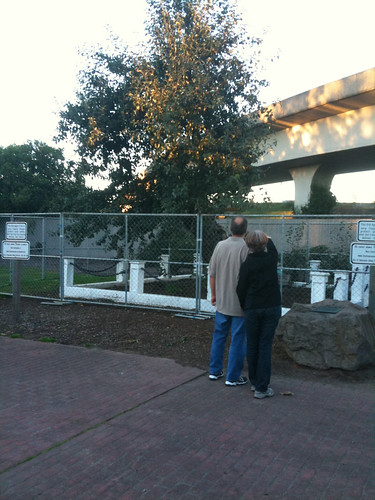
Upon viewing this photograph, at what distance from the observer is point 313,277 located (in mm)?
10016

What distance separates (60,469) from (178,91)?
832 centimetres

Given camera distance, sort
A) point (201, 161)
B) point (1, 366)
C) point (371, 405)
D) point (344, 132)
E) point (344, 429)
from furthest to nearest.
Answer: point (344, 132) → point (201, 161) → point (1, 366) → point (371, 405) → point (344, 429)

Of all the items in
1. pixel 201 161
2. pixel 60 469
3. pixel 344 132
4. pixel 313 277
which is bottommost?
pixel 60 469

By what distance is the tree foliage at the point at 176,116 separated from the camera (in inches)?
411

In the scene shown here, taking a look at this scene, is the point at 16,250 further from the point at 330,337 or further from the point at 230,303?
the point at 330,337

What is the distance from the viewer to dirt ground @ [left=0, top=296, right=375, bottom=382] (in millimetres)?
6766

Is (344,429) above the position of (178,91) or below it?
below

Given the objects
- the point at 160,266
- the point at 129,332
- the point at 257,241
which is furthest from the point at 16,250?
the point at 257,241

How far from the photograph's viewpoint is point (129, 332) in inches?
338

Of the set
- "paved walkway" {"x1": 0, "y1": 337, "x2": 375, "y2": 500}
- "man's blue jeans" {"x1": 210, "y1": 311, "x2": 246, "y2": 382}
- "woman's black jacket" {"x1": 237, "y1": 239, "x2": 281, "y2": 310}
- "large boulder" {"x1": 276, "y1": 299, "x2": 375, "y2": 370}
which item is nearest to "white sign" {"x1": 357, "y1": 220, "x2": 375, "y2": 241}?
"large boulder" {"x1": 276, "y1": 299, "x2": 375, "y2": 370}

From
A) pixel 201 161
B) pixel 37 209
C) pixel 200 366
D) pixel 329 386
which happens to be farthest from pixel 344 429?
pixel 37 209

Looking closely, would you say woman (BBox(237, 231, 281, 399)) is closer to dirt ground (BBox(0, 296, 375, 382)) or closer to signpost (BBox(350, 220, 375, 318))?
dirt ground (BBox(0, 296, 375, 382))

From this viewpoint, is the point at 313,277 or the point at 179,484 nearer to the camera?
the point at 179,484

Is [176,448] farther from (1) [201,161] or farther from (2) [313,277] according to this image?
(1) [201,161]
